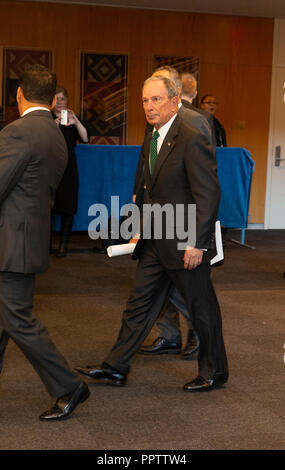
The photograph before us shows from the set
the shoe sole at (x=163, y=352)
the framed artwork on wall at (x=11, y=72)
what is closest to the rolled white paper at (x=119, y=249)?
the shoe sole at (x=163, y=352)

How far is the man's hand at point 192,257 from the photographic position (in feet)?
11.9

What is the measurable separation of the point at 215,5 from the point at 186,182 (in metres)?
6.95

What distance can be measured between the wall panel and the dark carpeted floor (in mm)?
4478

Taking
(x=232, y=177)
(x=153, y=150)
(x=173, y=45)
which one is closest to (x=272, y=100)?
(x=173, y=45)

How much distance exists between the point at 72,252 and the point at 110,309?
2.79 metres

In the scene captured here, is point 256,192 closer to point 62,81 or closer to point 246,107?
point 246,107

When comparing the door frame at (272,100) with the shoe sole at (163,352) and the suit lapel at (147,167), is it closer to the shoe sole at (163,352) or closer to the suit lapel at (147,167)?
the shoe sole at (163,352)

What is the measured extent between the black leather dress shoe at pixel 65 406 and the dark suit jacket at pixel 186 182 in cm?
76

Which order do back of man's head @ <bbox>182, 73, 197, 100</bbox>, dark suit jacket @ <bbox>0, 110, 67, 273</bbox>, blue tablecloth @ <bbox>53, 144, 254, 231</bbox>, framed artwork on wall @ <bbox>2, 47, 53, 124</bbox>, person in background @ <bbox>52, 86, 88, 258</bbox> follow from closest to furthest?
1. dark suit jacket @ <bbox>0, 110, 67, 273</bbox>
2. back of man's head @ <bbox>182, 73, 197, 100</bbox>
3. person in background @ <bbox>52, 86, 88, 258</bbox>
4. blue tablecloth @ <bbox>53, 144, 254, 231</bbox>
5. framed artwork on wall @ <bbox>2, 47, 53, 124</bbox>

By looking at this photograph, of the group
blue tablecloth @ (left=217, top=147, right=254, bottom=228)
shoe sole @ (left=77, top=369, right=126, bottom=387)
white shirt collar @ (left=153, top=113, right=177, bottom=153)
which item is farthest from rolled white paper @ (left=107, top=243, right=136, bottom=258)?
blue tablecloth @ (left=217, top=147, right=254, bottom=228)

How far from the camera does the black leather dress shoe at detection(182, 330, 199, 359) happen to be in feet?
14.7

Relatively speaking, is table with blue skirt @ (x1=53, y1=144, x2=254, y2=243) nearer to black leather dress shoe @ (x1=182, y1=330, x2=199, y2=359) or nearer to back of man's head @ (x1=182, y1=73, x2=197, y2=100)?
back of man's head @ (x1=182, y1=73, x2=197, y2=100)

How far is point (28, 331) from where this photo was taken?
3.22m
